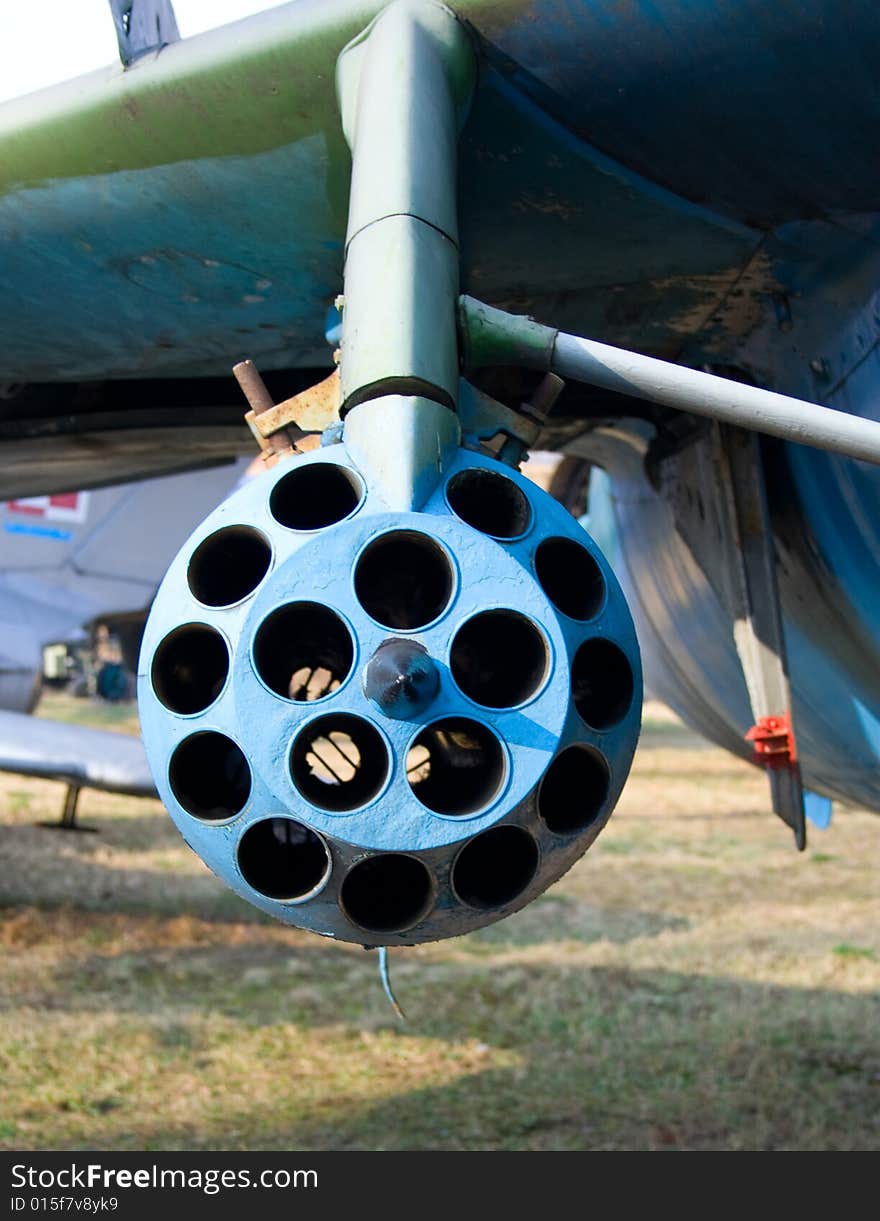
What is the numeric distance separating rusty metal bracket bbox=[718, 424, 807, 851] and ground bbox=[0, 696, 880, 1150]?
2.26m

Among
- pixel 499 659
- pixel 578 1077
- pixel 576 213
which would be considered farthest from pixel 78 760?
pixel 499 659

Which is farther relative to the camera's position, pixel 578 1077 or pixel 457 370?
pixel 578 1077

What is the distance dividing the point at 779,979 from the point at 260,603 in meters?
5.97

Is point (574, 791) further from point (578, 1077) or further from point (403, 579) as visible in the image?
point (578, 1077)

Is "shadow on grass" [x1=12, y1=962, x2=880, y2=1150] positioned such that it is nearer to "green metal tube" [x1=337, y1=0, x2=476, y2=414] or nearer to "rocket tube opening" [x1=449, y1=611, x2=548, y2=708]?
"rocket tube opening" [x1=449, y1=611, x2=548, y2=708]

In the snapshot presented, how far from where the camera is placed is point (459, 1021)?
630cm

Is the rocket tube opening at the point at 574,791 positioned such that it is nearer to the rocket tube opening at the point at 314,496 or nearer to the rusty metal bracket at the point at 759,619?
the rocket tube opening at the point at 314,496

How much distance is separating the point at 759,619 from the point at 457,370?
1.52m

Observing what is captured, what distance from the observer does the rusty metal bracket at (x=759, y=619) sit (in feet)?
10.2

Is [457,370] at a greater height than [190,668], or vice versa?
[457,370]

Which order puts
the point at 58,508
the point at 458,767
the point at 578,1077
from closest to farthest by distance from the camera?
1. the point at 458,767
2. the point at 578,1077
3. the point at 58,508

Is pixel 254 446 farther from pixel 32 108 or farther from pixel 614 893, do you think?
pixel 614 893
